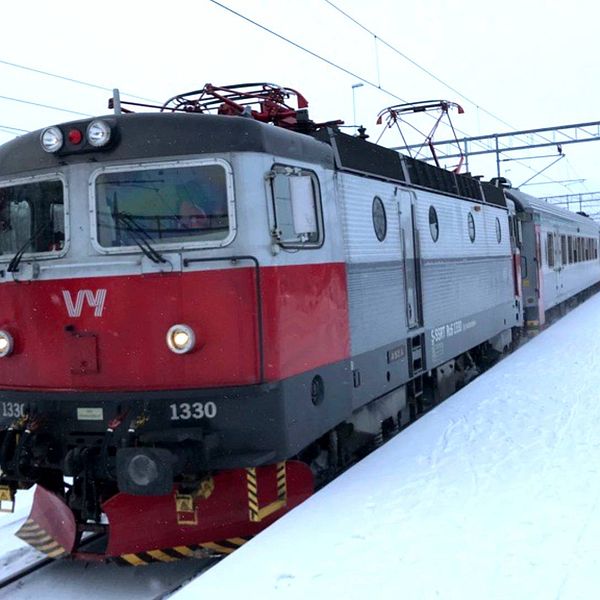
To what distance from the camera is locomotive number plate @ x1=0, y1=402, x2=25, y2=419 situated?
5695 mm

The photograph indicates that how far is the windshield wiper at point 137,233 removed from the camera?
5.34 metres

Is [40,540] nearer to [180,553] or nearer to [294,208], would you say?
[180,553]

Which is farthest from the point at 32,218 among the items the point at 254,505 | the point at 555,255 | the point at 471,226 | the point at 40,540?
the point at 555,255

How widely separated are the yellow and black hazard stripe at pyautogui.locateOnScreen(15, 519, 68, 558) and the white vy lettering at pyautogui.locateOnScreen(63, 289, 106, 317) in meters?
1.80

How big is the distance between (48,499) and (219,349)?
6.63 ft

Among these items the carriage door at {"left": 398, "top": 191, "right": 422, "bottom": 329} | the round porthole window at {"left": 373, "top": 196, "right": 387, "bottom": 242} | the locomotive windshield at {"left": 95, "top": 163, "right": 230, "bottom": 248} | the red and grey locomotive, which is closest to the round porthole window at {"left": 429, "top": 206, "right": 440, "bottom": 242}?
the carriage door at {"left": 398, "top": 191, "right": 422, "bottom": 329}

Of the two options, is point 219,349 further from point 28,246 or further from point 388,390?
point 388,390

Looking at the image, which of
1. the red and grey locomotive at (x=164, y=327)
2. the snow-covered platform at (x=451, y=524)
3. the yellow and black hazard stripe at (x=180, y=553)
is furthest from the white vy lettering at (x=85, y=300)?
the snow-covered platform at (x=451, y=524)

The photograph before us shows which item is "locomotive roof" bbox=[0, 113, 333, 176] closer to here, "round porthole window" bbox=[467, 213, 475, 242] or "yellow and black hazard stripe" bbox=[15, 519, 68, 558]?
"yellow and black hazard stripe" bbox=[15, 519, 68, 558]

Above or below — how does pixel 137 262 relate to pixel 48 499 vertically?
above

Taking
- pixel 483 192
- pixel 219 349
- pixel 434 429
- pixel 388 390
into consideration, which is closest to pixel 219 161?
pixel 219 349

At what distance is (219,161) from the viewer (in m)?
5.38

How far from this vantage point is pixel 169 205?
5418 millimetres

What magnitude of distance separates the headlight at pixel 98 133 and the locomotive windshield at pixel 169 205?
0.74ft
